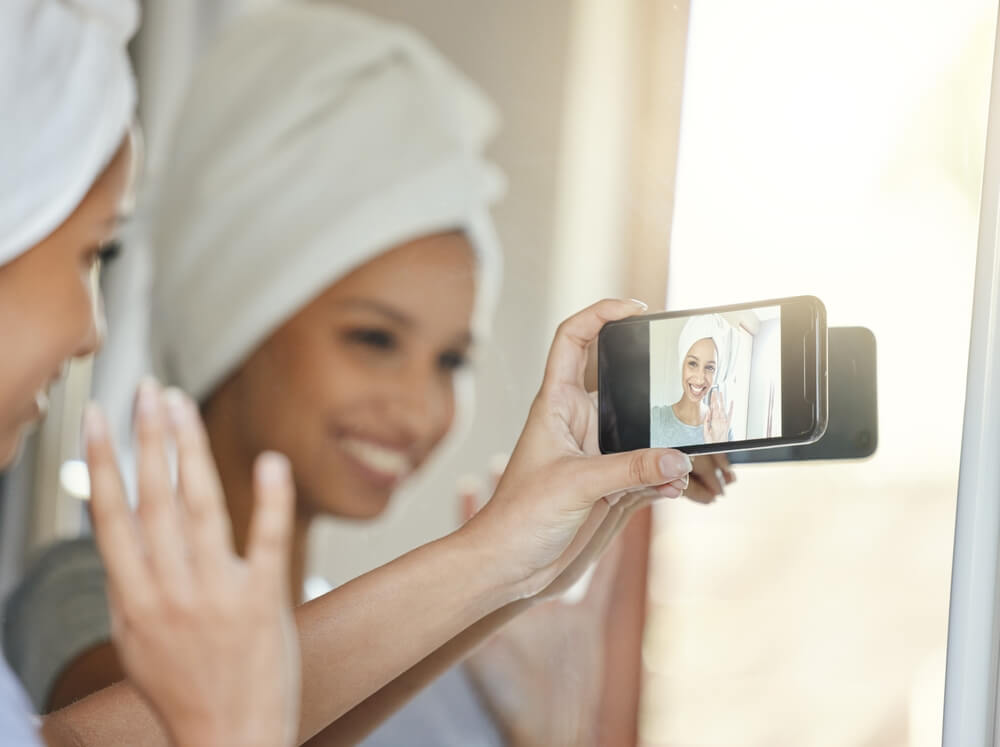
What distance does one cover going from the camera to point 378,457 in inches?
29.1

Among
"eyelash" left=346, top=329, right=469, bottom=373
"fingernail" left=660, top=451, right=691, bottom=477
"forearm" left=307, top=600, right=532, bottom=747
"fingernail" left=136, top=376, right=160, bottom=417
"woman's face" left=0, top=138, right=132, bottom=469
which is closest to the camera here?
"fingernail" left=136, top=376, right=160, bottom=417

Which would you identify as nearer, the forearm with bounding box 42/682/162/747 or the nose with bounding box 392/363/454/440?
the forearm with bounding box 42/682/162/747

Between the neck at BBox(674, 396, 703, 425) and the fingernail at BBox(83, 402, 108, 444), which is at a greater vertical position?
the neck at BBox(674, 396, 703, 425)

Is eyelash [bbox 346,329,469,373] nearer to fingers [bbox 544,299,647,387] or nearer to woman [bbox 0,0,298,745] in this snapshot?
woman [bbox 0,0,298,745]

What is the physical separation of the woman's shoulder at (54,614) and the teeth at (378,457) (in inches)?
9.4

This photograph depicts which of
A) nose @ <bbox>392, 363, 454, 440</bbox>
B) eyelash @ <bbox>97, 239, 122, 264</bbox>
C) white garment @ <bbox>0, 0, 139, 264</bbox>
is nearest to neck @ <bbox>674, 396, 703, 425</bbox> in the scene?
nose @ <bbox>392, 363, 454, 440</bbox>

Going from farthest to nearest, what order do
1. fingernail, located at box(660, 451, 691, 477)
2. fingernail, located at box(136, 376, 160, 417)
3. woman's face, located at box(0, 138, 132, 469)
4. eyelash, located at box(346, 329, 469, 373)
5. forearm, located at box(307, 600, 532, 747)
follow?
1. eyelash, located at box(346, 329, 469, 373)
2. woman's face, located at box(0, 138, 132, 469)
3. forearm, located at box(307, 600, 532, 747)
4. fingernail, located at box(660, 451, 691, 477)
5. fingernail, located at box(136, 376, 160, 417)

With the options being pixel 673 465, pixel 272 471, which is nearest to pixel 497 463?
pixel 673 465

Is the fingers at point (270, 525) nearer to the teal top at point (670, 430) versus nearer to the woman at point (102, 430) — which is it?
the woman at point (102, 430)

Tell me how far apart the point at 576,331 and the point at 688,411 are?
65 millimetres

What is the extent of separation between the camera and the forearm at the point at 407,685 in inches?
20.1

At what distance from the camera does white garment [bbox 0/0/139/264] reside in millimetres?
562

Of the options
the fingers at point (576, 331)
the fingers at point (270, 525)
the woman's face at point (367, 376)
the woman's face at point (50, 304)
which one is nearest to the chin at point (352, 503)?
the woman's face at point (367, 376)

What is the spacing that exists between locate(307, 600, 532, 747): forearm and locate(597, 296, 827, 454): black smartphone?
5.5 inches
